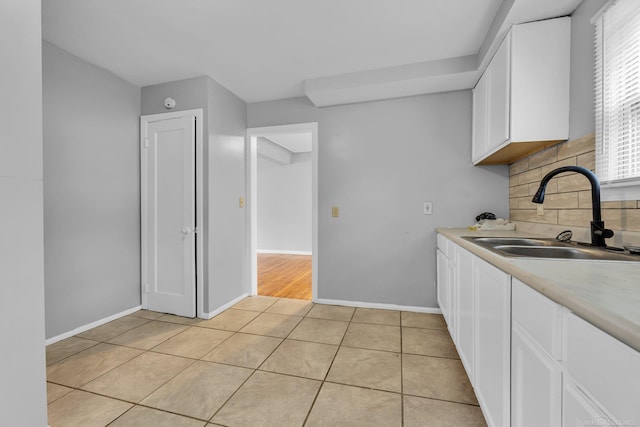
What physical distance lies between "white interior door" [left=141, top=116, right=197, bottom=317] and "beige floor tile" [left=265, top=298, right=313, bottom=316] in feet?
2.74

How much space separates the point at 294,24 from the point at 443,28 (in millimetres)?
1103

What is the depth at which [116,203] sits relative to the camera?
8.72ft

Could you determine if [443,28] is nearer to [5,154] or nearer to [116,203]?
[5,154]

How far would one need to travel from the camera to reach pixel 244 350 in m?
2.11

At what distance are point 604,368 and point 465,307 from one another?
1.18 metres

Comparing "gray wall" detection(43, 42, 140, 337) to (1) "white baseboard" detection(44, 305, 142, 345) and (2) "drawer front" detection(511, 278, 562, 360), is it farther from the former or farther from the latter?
(2) "drawer front" detection(511, 278, 562, 360)

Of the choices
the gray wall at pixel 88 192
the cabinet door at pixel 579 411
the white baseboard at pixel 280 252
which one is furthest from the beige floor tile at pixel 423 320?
the white baseboard at pixel 280 252

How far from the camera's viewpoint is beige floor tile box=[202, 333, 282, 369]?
6.44 feet

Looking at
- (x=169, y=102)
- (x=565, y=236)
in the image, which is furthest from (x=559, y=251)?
(x=169, y=102)

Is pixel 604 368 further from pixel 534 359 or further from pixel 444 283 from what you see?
pixel 444 283

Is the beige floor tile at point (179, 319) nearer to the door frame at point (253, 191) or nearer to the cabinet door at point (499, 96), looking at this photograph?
the door frame at point (253, 191)

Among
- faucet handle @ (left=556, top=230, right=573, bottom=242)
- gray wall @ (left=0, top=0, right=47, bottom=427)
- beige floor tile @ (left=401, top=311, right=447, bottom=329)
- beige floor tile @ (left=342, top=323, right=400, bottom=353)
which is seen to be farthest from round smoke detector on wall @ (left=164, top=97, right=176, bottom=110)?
faucet handle @ (left=556, top=230, right=573, bottom=242)

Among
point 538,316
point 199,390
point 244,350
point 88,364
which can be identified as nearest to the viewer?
point 538,316

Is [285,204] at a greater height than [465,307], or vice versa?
[285,204]
